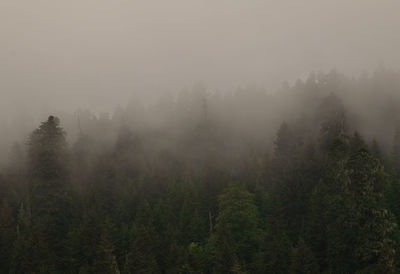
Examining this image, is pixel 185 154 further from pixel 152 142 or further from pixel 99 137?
pixel 99 137

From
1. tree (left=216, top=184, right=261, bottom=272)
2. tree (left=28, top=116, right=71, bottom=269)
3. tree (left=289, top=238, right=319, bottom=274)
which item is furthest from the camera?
tree (left=216, top=184, right=261, bottom=272)

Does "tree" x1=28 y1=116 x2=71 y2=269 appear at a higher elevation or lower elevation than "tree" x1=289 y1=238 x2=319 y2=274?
higher

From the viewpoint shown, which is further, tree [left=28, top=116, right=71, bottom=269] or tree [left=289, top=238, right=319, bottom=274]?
tree [left=28, top=116, right=71, bottom=269]

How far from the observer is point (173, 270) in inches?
1639

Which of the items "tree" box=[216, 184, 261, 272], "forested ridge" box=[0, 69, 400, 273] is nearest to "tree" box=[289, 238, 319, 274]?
"forested ridge" box=[0, 69, 400, 273]

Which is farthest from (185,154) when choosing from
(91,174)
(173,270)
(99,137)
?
(173,270)

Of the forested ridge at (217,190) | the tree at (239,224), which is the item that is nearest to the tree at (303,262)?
the forested ridge at (217,190)

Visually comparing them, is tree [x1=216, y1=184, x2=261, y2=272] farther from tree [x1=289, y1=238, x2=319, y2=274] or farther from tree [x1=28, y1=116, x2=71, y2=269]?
tree [x1=28, y1=116, x2=71, y2=269]

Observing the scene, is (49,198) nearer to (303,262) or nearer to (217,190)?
(303,262)

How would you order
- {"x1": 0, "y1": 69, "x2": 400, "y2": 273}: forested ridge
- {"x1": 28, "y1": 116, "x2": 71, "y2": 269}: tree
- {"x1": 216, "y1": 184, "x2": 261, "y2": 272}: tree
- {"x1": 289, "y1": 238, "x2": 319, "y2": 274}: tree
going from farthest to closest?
{"x1": 216, "y1": 184, "x2": 261, "y2": 272}: tree → {"x1": 28, "y1": 116, "x2": 71, "y2": 269}: tree → {"x1": 0, "y1": 69, "x2": 400, "y2": 273}: forested ridge → {"x1": 289, "y1": 238, "x2": 319, "y2": 274}: tree

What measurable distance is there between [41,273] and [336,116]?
50.6 m

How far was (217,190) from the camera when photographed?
68.7m

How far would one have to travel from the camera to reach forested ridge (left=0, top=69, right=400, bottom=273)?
3916 cm

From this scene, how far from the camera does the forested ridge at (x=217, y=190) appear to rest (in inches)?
1542
